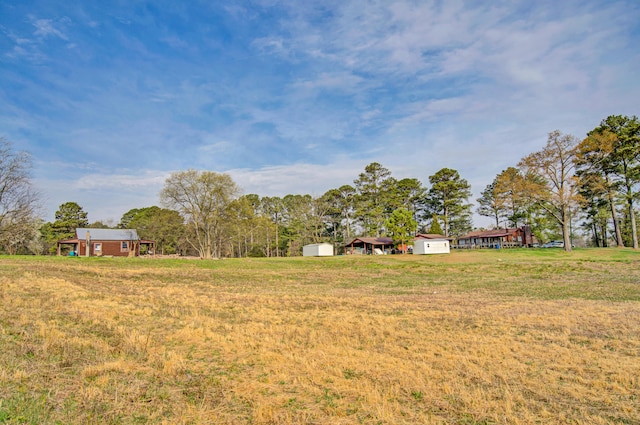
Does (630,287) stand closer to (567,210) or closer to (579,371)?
(579,371)

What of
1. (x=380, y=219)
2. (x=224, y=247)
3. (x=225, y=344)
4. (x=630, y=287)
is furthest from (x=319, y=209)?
(x=225, y=344)

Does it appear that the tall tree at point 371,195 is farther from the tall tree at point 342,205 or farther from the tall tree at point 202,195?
the tall tree at point 202,195

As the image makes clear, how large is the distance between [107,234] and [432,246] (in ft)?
174

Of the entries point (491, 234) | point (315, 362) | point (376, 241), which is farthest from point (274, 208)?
point (315, 362)

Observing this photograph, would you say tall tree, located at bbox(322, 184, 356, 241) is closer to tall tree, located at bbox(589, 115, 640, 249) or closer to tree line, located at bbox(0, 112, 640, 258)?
tree line, located at bbox(0, 112, 640, 258)

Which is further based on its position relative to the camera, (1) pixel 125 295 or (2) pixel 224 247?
(2) pixel 224 247

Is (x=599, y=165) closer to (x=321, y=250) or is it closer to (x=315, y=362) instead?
(x=321, y=250)

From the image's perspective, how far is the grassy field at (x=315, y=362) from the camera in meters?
4.86

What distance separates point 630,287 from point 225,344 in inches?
830

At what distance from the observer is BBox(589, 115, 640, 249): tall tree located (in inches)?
1715

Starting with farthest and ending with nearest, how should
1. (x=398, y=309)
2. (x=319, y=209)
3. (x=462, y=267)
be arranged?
(x=319, y=209), (x=462, y=267), (x=398, y=309)

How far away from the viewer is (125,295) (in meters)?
15.9

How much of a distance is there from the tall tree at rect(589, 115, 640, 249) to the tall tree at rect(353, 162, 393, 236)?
36.9 metres

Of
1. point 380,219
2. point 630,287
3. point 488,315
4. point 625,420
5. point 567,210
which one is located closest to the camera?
point 625,420
